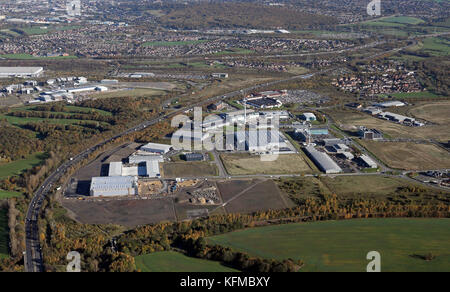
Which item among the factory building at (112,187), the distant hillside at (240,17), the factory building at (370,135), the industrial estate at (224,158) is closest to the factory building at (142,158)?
the industrial estate at (224,158)

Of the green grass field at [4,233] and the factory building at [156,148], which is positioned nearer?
the green grass field at [4,233]

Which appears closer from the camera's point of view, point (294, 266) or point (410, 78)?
point (294, 266)

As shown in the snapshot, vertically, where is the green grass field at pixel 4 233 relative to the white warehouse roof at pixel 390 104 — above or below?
below

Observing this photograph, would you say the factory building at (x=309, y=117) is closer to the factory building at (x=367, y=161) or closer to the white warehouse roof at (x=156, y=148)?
the factory building at (x=367, y=161)

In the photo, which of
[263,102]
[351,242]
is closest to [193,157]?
[351,242]

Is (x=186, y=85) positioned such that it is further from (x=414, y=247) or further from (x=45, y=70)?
(x=414, y=247)

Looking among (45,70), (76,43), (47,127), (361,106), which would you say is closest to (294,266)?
(47,127)

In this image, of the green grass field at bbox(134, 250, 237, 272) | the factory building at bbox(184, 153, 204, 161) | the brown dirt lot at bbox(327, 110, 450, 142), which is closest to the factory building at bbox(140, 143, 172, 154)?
the factory building at bbox(184, 153, 204, 161)
